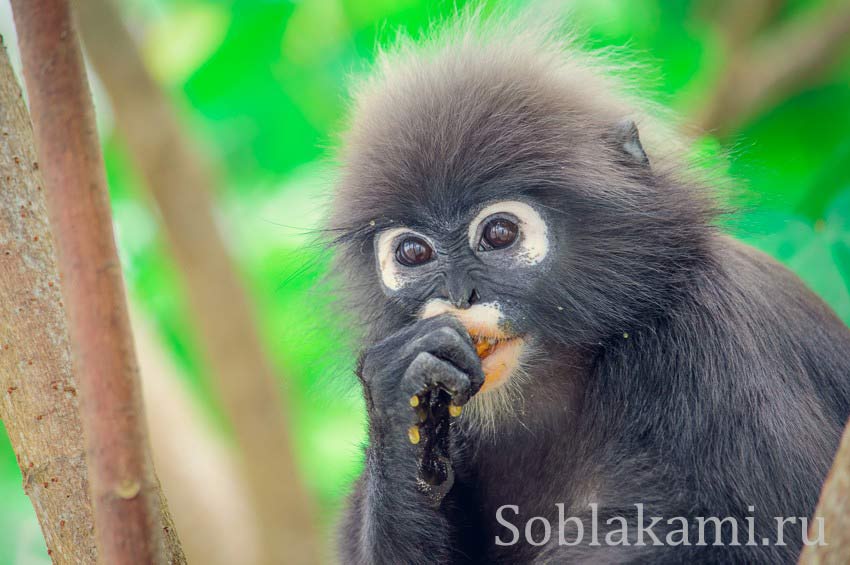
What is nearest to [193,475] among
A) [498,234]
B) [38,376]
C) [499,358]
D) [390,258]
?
[390,258]

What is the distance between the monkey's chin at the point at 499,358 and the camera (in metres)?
2.98

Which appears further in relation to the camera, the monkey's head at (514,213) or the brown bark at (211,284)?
the brown bark at (211,284)

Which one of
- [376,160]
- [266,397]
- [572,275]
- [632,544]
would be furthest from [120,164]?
[632,544]

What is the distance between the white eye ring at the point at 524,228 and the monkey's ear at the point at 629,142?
48 centimetres

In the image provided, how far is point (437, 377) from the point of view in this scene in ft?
9.05

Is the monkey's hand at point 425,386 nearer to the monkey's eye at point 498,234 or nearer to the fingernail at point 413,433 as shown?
the fingernail at point 413,433

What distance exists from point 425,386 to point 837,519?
1202mm

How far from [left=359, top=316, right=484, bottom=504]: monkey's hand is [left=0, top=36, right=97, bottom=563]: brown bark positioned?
921 mm

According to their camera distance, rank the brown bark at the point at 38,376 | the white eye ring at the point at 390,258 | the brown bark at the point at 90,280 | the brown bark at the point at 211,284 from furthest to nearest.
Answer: the brown bark at the point at 211,284
the white eye ring at the point at 390,258
the brown bark at the point at 38,376
the brown bark at the point at 90,280

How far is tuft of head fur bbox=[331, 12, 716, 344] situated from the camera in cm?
308

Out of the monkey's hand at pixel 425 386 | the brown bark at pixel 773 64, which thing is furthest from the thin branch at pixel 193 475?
the brown bark at pixel 773 64

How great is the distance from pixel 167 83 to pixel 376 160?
3.86 metres

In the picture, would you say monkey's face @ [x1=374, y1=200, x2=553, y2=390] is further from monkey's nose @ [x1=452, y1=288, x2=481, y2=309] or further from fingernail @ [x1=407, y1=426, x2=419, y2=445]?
fingernail @ [x1=407, y1=426, x2=419, y2=445]

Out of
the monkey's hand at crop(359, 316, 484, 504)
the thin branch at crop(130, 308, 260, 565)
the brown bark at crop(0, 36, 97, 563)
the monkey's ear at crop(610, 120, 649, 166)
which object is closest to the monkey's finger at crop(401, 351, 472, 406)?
the monkey's hand at crop(359, 316, 484, 504)
